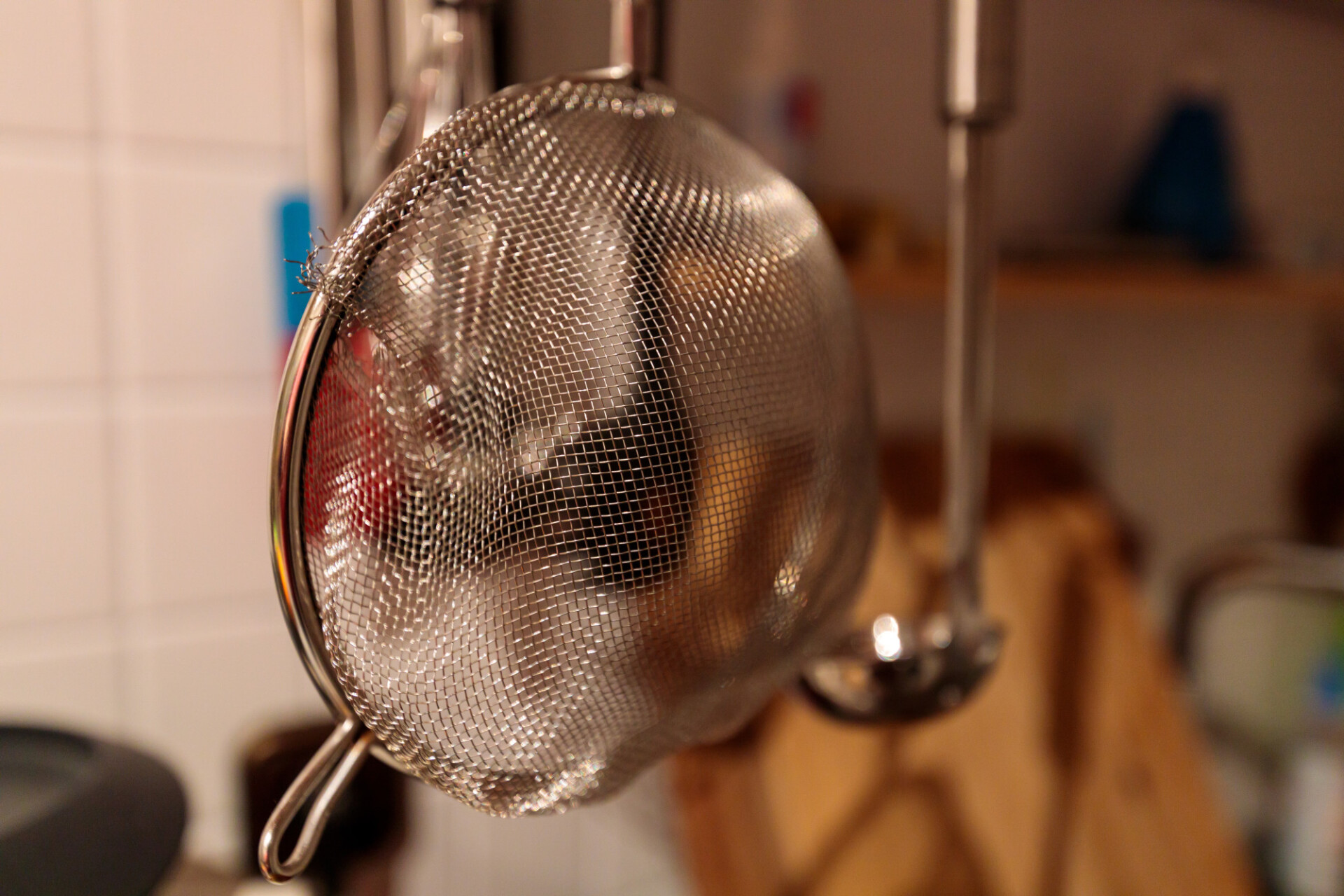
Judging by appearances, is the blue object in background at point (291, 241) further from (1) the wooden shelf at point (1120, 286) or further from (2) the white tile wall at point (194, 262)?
(1) the wooden shelf at point (1120, 286)

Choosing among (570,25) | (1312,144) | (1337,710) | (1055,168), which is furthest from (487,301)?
(1312,144)

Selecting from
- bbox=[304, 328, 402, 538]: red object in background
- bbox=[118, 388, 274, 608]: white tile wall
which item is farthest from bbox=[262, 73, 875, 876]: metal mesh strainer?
bbox=[118, 388, 274, 608]: white tile wall

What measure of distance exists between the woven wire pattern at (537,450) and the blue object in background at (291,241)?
27 cm

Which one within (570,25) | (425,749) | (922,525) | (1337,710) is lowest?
(1337,710)

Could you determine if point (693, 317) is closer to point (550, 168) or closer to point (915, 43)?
point (550, 168)

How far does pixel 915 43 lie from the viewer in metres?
0.78

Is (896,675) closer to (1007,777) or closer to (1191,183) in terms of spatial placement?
(1007,777)

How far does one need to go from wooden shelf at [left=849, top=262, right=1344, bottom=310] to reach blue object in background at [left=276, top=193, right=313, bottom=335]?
0.32m

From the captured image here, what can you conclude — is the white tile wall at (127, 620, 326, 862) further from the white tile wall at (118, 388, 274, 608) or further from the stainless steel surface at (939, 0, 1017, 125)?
the stainless steel surface at (939, 0, 1017, 125)

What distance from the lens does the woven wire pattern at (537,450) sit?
247 millimetres

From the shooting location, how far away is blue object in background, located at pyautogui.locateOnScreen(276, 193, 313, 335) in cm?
49

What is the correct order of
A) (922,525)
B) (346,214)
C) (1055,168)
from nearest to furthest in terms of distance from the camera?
(346,214) → (922,525) → (1055,168)

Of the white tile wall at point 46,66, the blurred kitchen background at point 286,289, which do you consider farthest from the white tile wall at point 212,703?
the white tile wall at point 46,66

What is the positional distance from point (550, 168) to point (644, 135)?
3 centimetres
